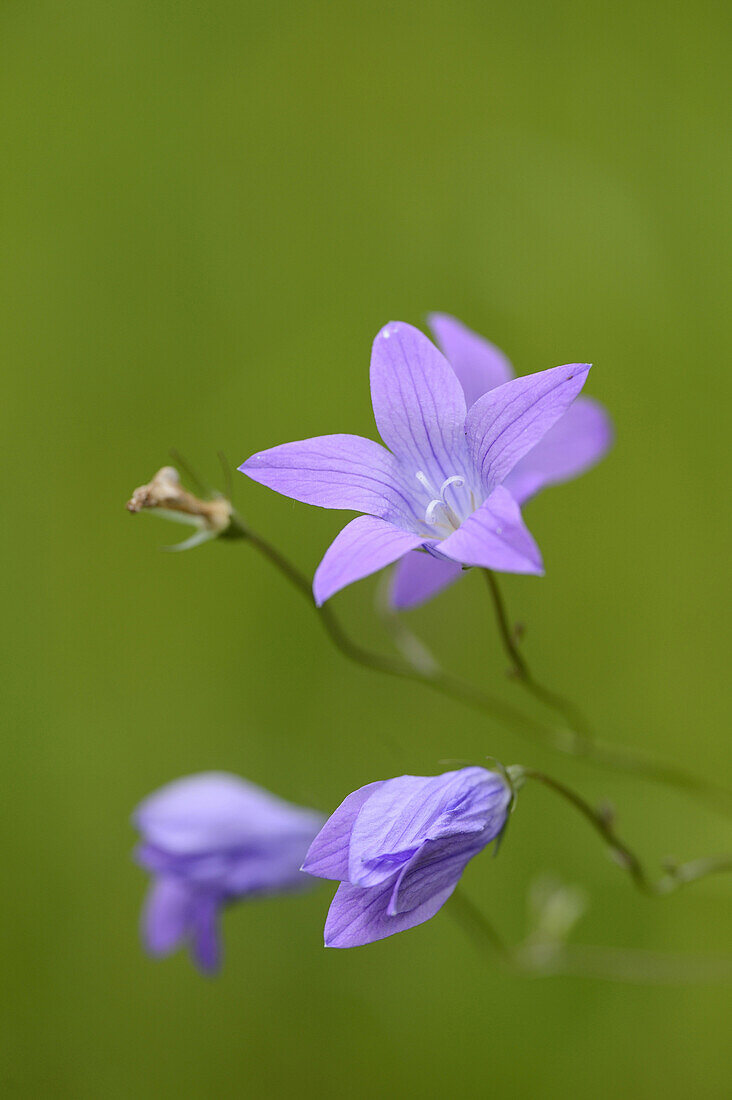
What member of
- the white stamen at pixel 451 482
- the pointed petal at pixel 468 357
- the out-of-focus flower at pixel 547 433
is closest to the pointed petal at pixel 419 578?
the out-of-focus flower at pixel 547 433

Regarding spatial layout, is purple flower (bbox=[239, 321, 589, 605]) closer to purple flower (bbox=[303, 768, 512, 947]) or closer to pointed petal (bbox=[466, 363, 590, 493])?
pointed petal (bbox=[466, 363, 590, 493])

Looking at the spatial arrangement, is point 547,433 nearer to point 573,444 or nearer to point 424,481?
point 573,444

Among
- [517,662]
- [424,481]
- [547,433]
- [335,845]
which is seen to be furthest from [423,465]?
[335,845]

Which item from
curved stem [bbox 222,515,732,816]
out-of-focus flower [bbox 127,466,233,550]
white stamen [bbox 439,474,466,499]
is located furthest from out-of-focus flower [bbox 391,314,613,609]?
out-of-focus flower [bbox 127,466,233,550]

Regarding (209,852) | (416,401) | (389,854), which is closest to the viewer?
(389,854)

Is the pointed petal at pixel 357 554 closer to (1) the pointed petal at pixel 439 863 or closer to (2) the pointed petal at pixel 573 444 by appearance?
(1) the pointed petal at pixel 439 863

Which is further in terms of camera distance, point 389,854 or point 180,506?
point 180,506

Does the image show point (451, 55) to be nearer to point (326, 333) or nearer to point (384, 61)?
point (384, 61)

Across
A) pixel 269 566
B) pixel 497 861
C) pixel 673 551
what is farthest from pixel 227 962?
pixel 673 551
